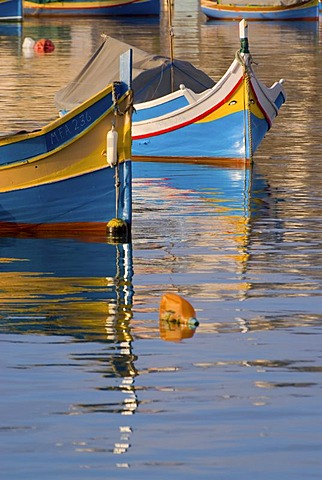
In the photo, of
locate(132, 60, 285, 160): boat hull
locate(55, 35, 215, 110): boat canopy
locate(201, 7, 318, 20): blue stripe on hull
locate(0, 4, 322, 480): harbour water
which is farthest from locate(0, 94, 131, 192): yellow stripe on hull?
locate(201, 7, 318, 20): blue stripe on hull

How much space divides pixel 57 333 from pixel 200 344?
1375 millimetres

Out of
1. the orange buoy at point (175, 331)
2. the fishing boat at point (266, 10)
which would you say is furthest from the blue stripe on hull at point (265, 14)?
the orange buoy at point (175, 331)

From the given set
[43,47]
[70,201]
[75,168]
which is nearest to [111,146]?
[75,168]

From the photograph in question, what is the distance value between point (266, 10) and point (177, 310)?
6132cm

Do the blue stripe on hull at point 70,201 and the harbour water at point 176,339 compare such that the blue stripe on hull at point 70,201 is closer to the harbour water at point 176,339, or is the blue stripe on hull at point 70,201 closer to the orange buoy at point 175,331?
the harbour water at point 176,339

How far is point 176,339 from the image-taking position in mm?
12547

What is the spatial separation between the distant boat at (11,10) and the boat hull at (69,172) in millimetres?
53851

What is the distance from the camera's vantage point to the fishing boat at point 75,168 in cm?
1725

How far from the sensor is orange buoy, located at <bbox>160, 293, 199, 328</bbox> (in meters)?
13.1

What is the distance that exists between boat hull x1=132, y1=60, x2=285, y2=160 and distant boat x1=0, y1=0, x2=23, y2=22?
153 feet

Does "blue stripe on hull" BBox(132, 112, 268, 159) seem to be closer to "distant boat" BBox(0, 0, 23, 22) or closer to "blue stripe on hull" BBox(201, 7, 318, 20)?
"distant boat" BBox(0, 0, 23, 22)

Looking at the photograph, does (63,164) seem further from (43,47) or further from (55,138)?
(43,47)

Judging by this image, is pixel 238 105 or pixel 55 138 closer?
pixel 55 138

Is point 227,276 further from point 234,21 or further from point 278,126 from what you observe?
point 234,21
